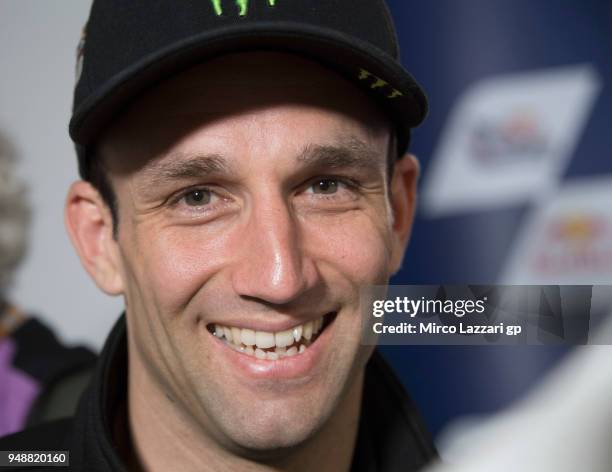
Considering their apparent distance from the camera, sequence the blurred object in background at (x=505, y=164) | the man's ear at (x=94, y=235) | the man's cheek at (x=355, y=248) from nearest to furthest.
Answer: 1. the man's cheek at (x=355, y=248)
2. the man's ear at (x=94, y=235)
3. the blurred object in background at (x=505, y=164)

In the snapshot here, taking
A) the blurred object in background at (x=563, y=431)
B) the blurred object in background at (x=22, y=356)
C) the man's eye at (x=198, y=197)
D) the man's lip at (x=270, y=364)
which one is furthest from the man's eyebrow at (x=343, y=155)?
the blurred object in background at (x=22, y=356)

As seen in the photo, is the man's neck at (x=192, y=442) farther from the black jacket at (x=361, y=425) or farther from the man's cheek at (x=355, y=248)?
the man's cheek at (x=355, y=248)

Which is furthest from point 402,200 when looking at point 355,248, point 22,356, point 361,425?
point 22,356

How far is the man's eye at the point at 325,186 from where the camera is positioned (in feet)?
3.21

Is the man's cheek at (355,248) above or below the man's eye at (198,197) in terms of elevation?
below

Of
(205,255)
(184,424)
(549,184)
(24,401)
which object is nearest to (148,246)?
(205,255)

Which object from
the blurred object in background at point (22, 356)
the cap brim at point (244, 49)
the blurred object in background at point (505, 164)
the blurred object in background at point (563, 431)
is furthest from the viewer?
the blurred object in background at point (505, 164)

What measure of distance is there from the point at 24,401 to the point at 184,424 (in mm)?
672

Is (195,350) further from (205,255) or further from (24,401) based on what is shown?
(24,401)

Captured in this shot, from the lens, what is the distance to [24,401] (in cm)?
159

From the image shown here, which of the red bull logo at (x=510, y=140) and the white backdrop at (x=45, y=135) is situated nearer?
the white backdrop at (x=45, y=135)

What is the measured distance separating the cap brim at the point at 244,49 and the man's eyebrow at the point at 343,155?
67 mm

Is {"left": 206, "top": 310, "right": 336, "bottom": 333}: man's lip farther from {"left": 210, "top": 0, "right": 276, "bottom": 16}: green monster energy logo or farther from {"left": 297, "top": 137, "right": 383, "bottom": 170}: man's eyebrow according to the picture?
{"left": 210, "top": 0, "right": 276, "bottom": 16}: green monster energy logo

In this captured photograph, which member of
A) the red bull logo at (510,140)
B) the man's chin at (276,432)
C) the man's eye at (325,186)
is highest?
the red bull logo at (510,140)
